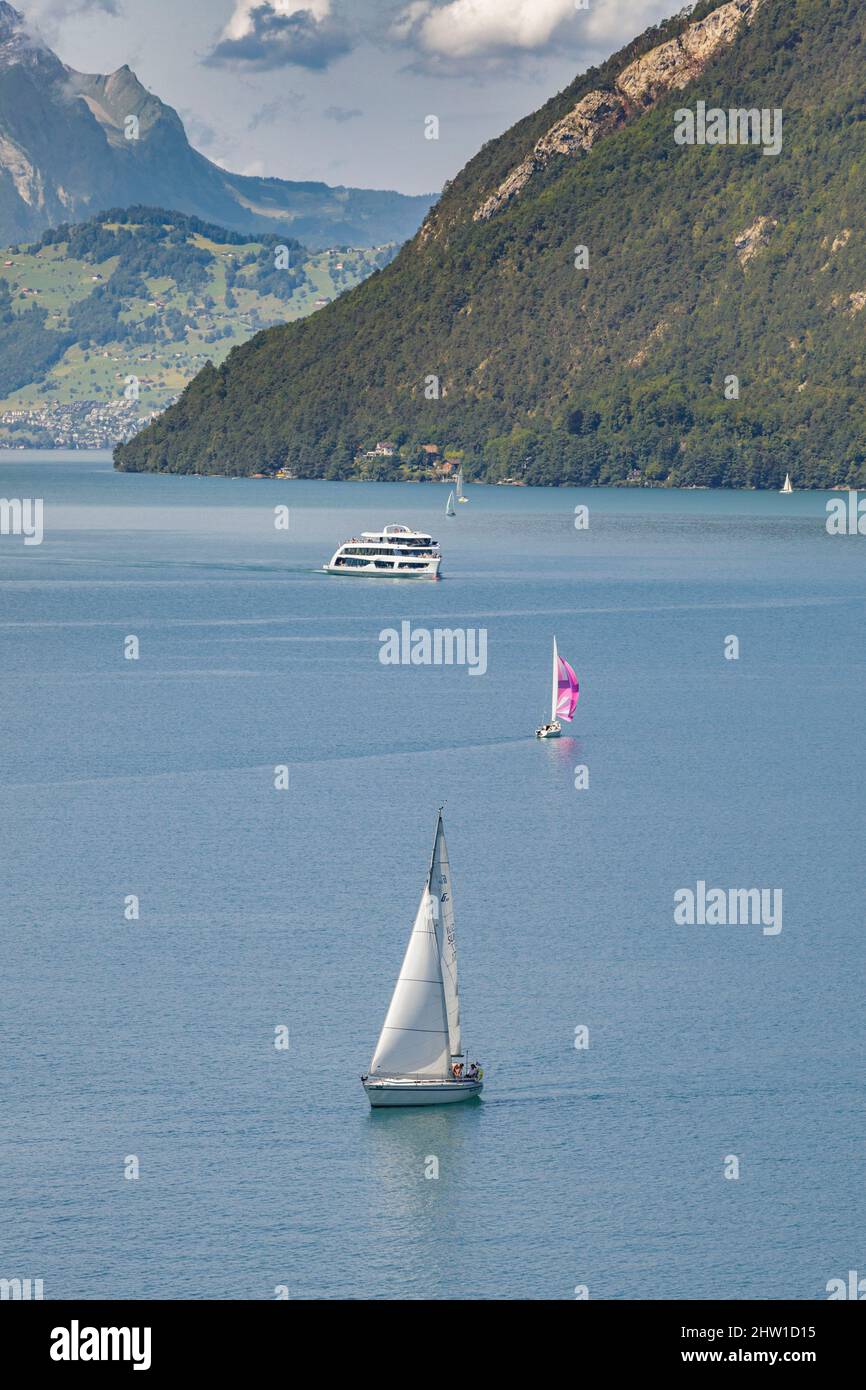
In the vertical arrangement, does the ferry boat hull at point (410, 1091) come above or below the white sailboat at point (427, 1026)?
below

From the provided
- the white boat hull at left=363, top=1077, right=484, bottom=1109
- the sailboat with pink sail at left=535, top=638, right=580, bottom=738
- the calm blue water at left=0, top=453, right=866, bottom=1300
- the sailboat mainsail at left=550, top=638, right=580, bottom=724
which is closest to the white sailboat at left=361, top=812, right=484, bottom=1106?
the white boat hull at left=363, top=1077, right=484, bottom=1109

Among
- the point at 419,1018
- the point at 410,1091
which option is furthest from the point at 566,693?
the point at 419,1018

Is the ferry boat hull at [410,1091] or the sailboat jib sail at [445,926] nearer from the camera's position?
the sailboat jib sail at [445,926]

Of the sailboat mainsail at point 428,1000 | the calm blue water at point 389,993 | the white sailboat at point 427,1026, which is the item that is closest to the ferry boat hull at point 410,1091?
the white sailboat at point 427,1026

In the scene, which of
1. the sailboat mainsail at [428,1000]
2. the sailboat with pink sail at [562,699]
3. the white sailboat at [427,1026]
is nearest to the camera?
the sailboat mainsail at [428,1000]

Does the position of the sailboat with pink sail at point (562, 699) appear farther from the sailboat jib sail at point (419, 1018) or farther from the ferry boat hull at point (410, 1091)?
the sailboat jib sail at point (419, 1018)

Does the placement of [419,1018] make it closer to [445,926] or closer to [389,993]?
[445,926]

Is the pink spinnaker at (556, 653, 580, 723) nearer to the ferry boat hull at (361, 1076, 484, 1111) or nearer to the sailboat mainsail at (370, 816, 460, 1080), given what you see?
the sailboat mainsail at (370, 816, 460, 1080)

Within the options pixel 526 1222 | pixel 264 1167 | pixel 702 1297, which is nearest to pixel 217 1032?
pixel 264 1167
